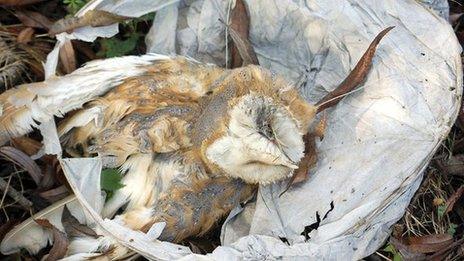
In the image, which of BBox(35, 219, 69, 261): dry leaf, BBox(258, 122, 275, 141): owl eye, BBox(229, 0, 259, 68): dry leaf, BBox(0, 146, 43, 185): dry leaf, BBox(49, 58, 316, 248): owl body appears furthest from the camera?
BBox(229, 0, 259, 68): dry leaf

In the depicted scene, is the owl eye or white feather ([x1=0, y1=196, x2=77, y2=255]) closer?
the owl eye

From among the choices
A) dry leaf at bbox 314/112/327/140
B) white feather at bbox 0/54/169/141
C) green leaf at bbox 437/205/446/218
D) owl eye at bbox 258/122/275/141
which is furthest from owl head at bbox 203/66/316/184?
green leaf at bbox 437/205/446/218

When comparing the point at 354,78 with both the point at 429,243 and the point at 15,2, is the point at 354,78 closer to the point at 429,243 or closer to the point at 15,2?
the point at 429,243

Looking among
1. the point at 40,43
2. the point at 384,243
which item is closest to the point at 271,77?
the point at 384,243

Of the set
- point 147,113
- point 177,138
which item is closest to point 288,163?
point 177,138

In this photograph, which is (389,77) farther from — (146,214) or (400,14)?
(146,214)

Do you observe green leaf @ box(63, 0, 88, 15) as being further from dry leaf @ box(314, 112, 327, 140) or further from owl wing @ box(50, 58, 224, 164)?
dry leaf @ box(314, 112, 327, 140)
